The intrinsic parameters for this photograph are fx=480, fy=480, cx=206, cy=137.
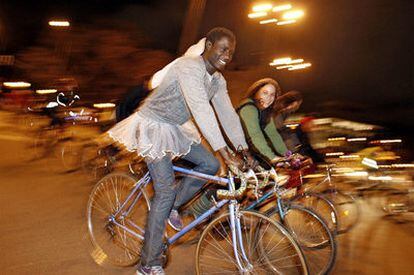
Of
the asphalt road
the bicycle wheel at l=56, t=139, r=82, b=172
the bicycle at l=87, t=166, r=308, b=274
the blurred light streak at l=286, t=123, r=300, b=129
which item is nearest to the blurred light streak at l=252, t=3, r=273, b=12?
the bicycle wheel at l=56, t=139, r=82, b=172

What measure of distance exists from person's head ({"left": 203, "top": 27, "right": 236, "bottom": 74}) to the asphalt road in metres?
2.00

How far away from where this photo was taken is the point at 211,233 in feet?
11.8

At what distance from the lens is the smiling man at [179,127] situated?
339 centimetres

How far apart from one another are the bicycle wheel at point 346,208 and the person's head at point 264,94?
129 cm

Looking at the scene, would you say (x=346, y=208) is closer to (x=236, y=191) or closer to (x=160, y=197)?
(x=236, y=191)

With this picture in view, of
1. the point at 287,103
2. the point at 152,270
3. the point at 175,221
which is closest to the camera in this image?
the point at 152,270

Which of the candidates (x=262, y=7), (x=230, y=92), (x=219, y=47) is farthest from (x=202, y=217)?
(x=262, y=7)

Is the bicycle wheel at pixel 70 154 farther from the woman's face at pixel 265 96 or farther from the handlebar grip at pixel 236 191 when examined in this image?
the handlebar grip at pixel 236 191

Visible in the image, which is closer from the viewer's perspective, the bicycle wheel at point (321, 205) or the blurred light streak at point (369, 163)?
the bicycle wheel at point (321, 205)

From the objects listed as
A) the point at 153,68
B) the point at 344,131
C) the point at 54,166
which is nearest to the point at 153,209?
the point at 344,131

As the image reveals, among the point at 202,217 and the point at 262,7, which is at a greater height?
the point at 262,7

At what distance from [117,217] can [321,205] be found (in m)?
2.11

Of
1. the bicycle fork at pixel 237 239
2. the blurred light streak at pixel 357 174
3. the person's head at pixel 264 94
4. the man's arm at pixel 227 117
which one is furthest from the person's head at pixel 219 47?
the blurred light streak at pixel 357 174

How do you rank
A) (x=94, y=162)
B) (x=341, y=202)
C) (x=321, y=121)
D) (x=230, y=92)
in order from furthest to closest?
(x=230, y=92) < (x=94, y=162) < (x=321, y=121) < (x=341, y=202)
